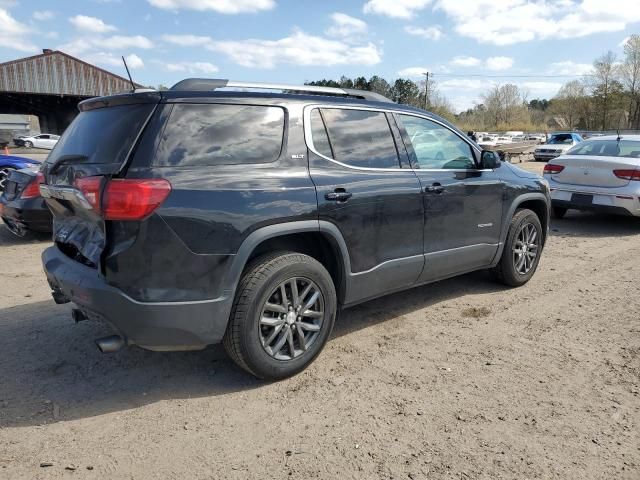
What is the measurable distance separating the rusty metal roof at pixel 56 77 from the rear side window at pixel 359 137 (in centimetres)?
4008

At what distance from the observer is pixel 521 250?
5.18m

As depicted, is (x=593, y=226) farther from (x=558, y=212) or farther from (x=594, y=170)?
(x=594, y=170)

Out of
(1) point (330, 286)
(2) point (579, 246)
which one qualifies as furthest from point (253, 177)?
(2) point (579, 246)

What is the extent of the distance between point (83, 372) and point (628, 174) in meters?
8.16

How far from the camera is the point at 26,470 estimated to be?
8.00 feet

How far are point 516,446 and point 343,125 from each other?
234cm

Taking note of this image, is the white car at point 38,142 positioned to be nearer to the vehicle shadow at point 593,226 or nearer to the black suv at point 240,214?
the vehicle shadow at point 593,226

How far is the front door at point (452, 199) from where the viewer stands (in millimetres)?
4102

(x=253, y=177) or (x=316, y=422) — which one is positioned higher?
(x=253, y=177)

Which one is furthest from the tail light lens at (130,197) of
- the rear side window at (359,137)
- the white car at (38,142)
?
the white car at (38,142)

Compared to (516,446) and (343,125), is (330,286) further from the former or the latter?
(516,446)

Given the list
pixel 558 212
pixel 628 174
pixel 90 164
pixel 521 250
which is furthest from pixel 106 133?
pixel 558 212

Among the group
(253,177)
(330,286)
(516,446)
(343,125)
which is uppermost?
(343,125)

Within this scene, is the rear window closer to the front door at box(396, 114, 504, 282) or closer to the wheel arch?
the wheel arch
